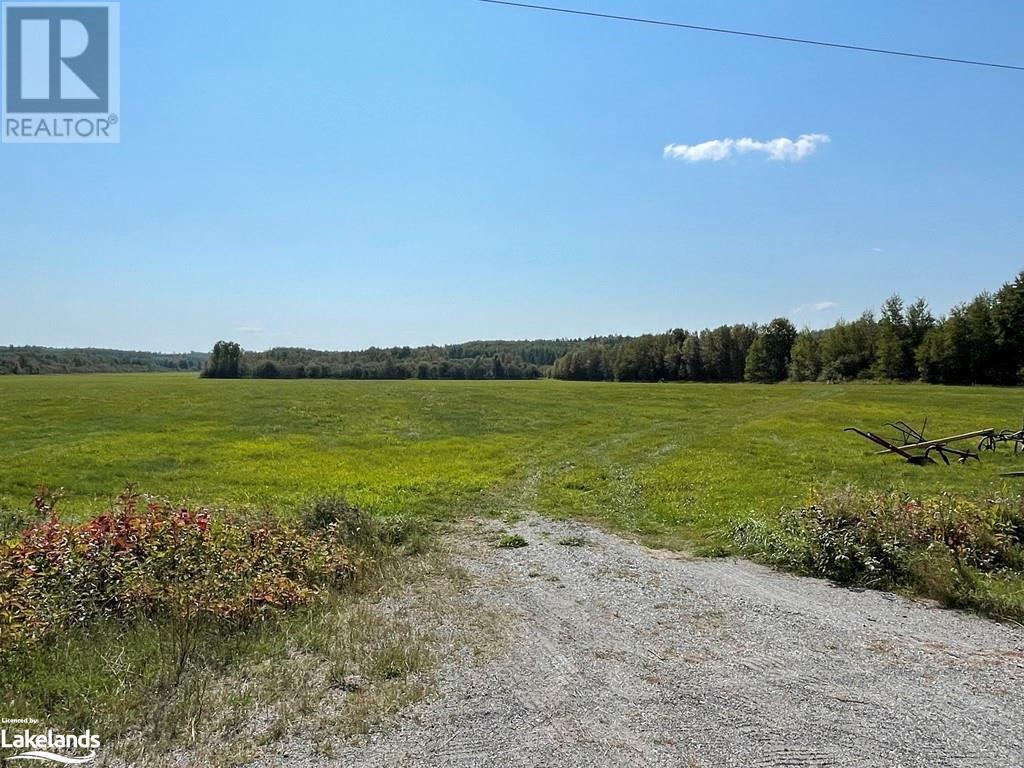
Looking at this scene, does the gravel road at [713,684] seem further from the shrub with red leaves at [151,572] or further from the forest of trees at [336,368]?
the forest of trees at [336,368]

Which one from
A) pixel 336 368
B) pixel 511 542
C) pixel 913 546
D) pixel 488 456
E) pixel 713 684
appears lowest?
pixel 488 456

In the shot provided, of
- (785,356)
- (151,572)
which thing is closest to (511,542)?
(151,572)

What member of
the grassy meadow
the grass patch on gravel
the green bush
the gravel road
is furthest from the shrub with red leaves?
the green bush

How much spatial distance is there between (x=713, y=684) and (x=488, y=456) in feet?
68.9

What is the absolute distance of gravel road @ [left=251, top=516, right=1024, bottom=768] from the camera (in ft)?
16.0

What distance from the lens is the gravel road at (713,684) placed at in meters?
4.88

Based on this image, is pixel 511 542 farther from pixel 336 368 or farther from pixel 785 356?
pixel 336 368

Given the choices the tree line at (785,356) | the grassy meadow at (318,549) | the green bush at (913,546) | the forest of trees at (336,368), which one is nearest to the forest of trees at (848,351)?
the tree line at (785,356)

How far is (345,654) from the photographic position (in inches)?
259

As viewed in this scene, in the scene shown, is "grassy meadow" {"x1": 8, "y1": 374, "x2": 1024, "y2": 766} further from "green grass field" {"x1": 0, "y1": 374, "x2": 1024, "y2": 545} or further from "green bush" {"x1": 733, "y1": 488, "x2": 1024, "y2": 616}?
"green grass field" {"x1": 0, "y1": 374, "x2": 1024, "y2": 545}

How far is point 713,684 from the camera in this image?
5.98m

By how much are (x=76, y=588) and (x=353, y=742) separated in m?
4.83

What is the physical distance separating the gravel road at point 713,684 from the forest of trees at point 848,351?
8753 cm

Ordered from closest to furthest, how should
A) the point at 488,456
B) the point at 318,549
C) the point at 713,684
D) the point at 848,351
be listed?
the point at 713,684 → the point at 318,549 → the point at 488,456 → the point at 848,351
